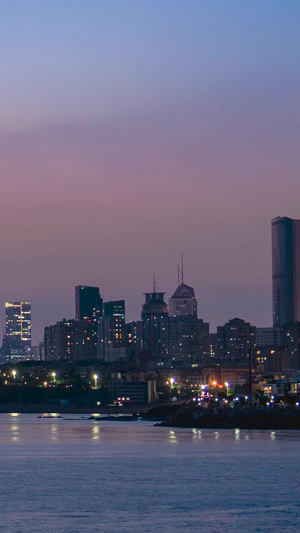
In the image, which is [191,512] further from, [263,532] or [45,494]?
[45,494]

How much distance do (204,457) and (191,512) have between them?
28628mm

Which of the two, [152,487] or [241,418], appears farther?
[241,418]

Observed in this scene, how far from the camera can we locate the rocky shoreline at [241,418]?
120375 mm

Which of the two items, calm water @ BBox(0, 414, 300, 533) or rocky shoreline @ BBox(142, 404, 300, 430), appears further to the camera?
rocky shoreline @ BBox(142, 404, 300, 430)

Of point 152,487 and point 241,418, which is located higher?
point 241,418

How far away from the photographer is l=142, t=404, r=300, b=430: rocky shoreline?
395 ft

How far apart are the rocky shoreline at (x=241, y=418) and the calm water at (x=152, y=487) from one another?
2733cm

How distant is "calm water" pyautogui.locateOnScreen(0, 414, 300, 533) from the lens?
43.8m

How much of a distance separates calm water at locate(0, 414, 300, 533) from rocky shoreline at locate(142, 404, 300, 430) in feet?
89.7

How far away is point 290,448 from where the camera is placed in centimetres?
8200

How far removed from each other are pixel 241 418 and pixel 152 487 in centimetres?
6998

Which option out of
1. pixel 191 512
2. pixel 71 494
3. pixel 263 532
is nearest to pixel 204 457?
pixel 71 494

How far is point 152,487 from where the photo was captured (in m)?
56.3

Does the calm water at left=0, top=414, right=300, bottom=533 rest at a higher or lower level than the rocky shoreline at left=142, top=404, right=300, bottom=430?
lower
